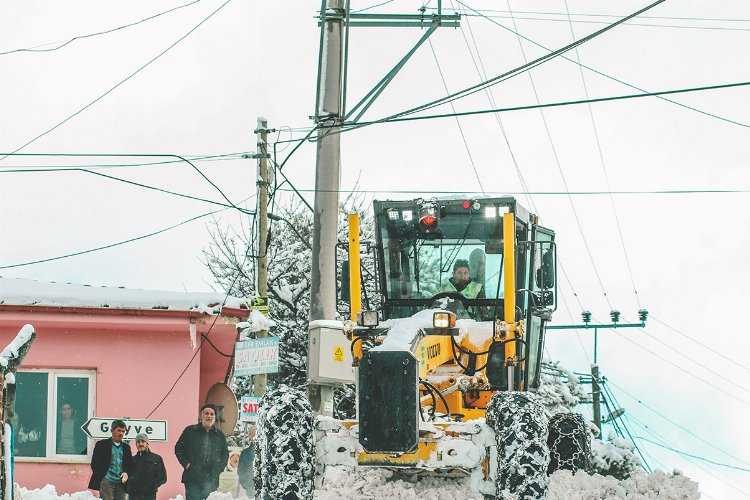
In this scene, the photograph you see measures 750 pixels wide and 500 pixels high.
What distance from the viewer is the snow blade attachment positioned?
29.5ft

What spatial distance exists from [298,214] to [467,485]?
27506 mm

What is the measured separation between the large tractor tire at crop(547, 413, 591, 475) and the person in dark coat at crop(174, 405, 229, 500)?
496 cm

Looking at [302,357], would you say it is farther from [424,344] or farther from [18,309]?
[424,344]

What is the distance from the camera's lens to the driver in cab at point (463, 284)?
12117 mm

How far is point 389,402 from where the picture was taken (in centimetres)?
900

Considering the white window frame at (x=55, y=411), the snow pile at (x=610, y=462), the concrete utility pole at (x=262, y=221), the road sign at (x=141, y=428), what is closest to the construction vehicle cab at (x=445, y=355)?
the snow pile at (x=610, y=462)

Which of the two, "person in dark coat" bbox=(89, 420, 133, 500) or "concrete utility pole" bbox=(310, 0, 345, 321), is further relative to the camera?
"concrete utility pole" bbox=(310, 0, 345, 321)

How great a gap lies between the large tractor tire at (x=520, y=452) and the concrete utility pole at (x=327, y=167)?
22.7 ft

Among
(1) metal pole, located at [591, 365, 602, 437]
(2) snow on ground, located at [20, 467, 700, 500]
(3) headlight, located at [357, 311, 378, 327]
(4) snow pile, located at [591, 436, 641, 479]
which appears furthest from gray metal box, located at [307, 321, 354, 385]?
(1) metal pole, located at [591, 365, 602, 437]

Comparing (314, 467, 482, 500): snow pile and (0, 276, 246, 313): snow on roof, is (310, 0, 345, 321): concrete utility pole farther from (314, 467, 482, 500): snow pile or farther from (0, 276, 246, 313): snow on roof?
(314, 467, 482, 500): snow pile

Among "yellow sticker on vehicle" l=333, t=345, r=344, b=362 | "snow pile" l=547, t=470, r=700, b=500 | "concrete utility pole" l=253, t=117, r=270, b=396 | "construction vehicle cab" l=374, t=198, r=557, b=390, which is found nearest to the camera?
"snow pile" l=547, t=470, r=700, b=500

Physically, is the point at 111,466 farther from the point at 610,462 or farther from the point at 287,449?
the point at 287,449

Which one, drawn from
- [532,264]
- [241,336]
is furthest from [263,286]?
[532,264]

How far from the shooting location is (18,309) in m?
17.6
